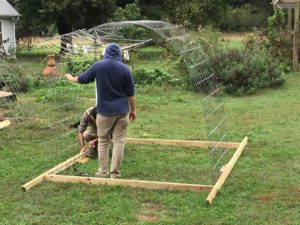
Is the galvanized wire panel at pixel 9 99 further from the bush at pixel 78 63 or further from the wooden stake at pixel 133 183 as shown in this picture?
the wooden stake at pixel 133 183

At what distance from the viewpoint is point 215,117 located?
982 cm

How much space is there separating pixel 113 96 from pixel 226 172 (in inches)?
70.1

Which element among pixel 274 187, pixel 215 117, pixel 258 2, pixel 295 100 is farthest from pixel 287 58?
pixel 258 2

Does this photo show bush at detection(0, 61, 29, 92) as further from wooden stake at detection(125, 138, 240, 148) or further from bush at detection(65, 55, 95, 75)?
wooden stake at detection(125, 138, 240, 148)

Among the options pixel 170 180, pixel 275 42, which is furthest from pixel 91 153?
pixel 275 42

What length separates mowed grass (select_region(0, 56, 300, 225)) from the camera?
5.75m

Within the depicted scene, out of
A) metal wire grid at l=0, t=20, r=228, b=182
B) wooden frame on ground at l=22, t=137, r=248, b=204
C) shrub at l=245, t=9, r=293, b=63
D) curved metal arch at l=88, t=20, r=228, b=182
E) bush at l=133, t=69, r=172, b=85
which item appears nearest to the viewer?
wooden frame on ground at l=22, t=137, r=248, b=204

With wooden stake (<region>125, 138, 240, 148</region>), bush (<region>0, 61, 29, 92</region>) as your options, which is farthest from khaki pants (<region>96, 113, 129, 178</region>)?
bush (<region>0, 61, 29, 92</region>)

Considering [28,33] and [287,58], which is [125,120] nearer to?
[287,58]

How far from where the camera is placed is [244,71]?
14.7 metres

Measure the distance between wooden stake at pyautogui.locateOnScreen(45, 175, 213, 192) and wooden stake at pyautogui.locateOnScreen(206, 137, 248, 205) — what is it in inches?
4.9

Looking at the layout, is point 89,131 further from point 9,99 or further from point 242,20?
point 242,20

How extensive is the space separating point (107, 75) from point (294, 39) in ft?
43.1

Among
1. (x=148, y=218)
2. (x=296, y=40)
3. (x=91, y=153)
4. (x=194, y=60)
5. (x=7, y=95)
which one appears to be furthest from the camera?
(x=296, y=40)
